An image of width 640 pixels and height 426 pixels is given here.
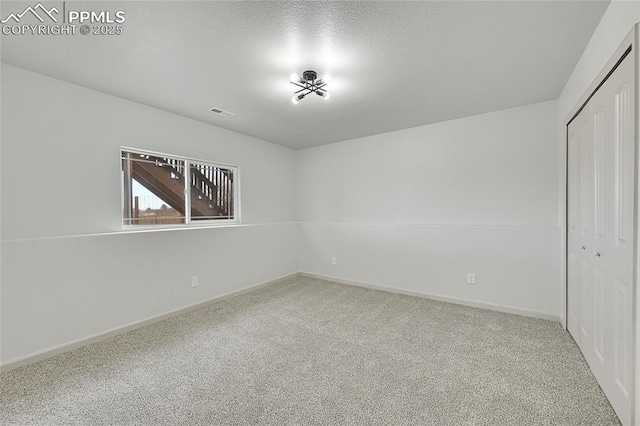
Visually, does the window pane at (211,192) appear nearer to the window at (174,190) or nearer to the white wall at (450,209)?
the window at (174,190)

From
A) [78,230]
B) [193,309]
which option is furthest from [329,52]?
[193,309]

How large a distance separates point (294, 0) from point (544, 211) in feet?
10.9

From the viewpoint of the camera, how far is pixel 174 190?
134 inches

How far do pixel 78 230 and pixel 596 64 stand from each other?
436 centimetres

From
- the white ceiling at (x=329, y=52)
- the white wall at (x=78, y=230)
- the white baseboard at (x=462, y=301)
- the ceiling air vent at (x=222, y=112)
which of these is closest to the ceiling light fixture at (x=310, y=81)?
the white ceiling at (x=329, y=52)

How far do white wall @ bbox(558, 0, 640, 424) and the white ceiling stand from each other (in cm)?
7

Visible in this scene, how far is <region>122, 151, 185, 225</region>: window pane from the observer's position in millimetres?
2912

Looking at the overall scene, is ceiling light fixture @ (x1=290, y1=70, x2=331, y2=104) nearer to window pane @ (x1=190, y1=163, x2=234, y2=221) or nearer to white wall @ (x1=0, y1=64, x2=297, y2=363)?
white wall @ (x1=0, y1=64, x2=297, y2=363)

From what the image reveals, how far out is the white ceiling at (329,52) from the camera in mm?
1596

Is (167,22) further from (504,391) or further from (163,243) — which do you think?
(504,391)

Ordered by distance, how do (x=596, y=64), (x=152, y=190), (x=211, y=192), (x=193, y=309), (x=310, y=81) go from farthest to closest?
(x=211, y=192) < (x=193, y=309) < (x=152, y=190) < (x=310, y=81) < (x=596, y=64)

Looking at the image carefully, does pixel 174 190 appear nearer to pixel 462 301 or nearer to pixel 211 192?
pixel 211 192

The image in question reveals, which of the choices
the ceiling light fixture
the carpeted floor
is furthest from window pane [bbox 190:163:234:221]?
the ceiling light fixture

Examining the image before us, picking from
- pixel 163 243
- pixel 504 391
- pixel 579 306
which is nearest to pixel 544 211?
pixel 579 306
